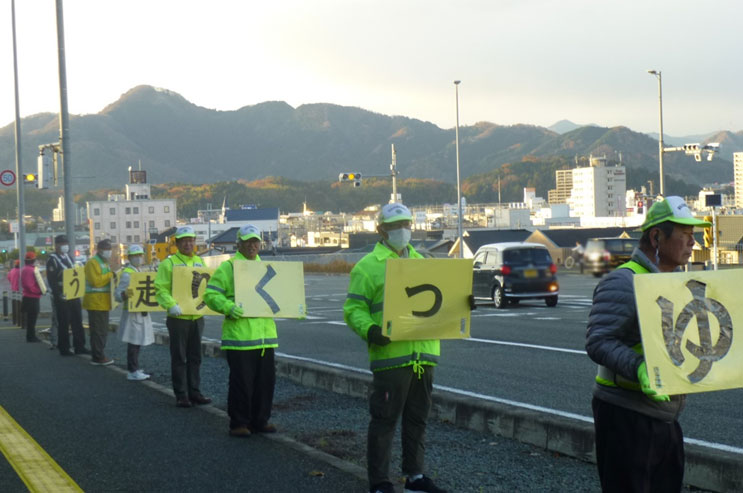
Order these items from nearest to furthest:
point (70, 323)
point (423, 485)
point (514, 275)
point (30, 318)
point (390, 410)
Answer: point (390, 410)
point (423, 485)
point (70, 323)
point (30, 318)
point (514, 275)

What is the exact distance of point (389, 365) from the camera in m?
5.86

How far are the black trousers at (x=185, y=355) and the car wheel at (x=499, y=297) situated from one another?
15.8 meters

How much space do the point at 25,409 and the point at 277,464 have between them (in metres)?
4.25

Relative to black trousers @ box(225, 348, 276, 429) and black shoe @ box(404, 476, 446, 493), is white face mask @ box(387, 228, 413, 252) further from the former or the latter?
black trousers @ box(225, 348, 276, 429)

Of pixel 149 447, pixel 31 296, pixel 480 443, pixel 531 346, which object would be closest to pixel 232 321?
pixel 149 447

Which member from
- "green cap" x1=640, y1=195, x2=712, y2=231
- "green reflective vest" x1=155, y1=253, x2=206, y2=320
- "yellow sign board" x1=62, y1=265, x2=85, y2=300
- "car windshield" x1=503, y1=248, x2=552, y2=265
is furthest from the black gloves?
"car windshield" x1=503, y1=248, x2=552, y2=265

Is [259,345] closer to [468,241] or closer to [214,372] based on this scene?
[214,372]

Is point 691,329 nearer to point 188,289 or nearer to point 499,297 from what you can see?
point 188,289

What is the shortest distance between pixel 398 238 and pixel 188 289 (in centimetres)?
486

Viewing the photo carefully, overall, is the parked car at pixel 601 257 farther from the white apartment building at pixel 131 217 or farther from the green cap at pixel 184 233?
the white apartment building at pixel 131 217

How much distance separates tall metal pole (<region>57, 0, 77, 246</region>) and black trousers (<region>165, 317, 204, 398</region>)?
10221mm

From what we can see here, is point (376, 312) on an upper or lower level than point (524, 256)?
upper

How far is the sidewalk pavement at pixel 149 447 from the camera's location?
21.8 ft

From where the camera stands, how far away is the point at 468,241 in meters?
72.6
